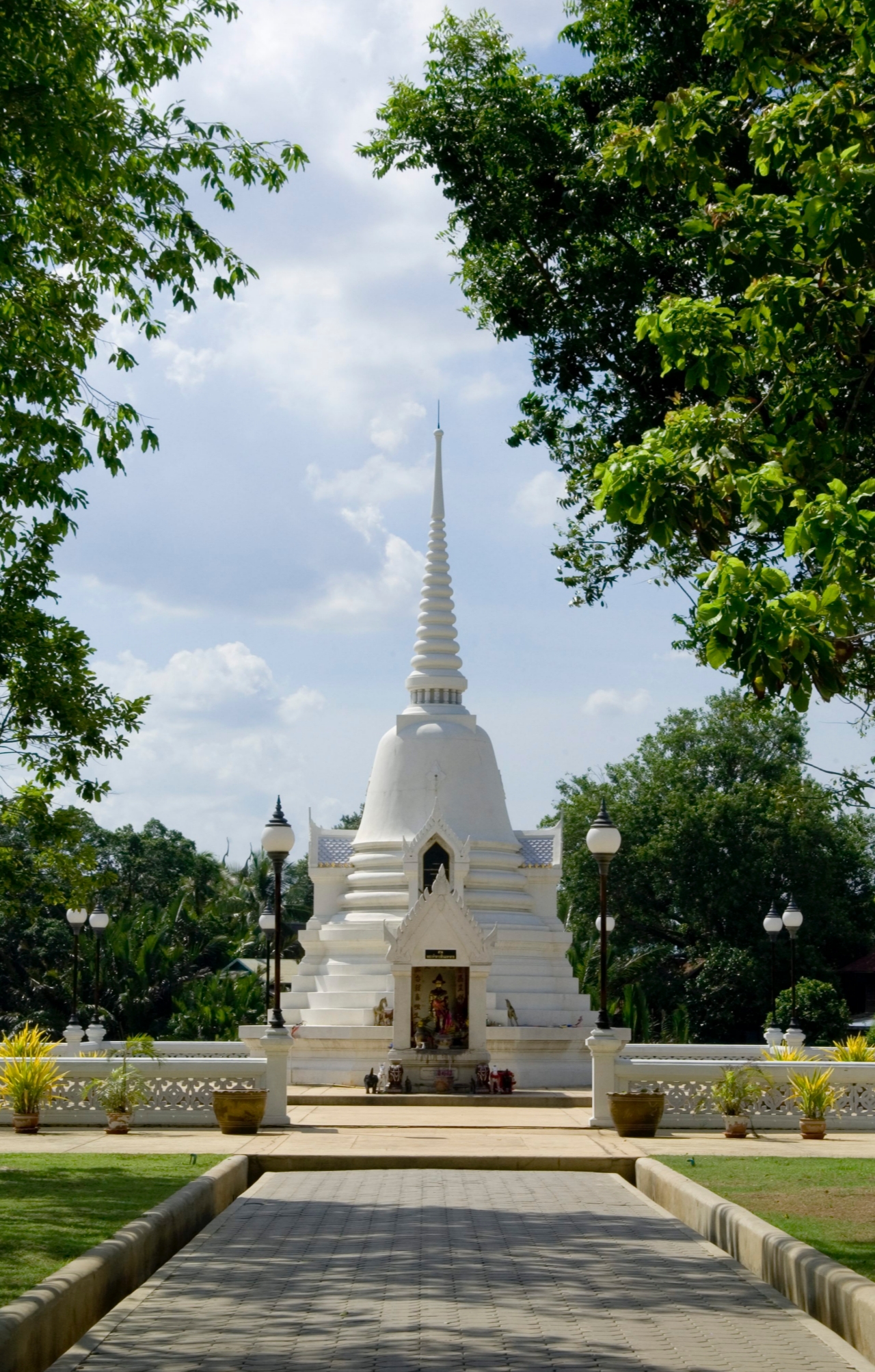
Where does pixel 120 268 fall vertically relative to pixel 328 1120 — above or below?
above

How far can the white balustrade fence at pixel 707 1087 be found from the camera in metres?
20.5

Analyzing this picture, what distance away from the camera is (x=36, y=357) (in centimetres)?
1190

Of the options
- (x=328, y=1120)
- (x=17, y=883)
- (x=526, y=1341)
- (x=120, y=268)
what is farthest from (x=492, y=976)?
(x=526, y=1341)

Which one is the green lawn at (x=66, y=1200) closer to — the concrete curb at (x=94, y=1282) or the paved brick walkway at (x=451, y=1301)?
the concrete curb at (x=94, y=1282)

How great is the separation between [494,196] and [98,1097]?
1259cm

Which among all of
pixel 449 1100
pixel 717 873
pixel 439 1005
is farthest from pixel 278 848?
pixel 717 873

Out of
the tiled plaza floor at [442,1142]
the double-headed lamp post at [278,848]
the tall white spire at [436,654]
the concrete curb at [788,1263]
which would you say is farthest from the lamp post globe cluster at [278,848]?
the tall white spire at [436,654]

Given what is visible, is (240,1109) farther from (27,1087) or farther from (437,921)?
(437,921)

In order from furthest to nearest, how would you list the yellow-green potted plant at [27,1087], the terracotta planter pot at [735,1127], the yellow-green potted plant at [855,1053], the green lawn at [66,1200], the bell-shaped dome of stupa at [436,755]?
the bell-shaped dome of stupa at [436,755]
the yellow-green potted plant at [855,1053]
the yellow-green potted plant at [27,1087]
the terracotta planter pot at [735,1127]
the green lawn at [66,1200]

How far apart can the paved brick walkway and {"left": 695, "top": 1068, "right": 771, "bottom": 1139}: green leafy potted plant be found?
23.8 ft

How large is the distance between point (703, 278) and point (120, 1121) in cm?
1266

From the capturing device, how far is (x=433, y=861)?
110 feet

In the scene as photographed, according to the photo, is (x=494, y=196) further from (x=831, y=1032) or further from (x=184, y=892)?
(x=184, y=892)

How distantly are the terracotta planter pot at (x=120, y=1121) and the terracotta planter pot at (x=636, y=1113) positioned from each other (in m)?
6.24
